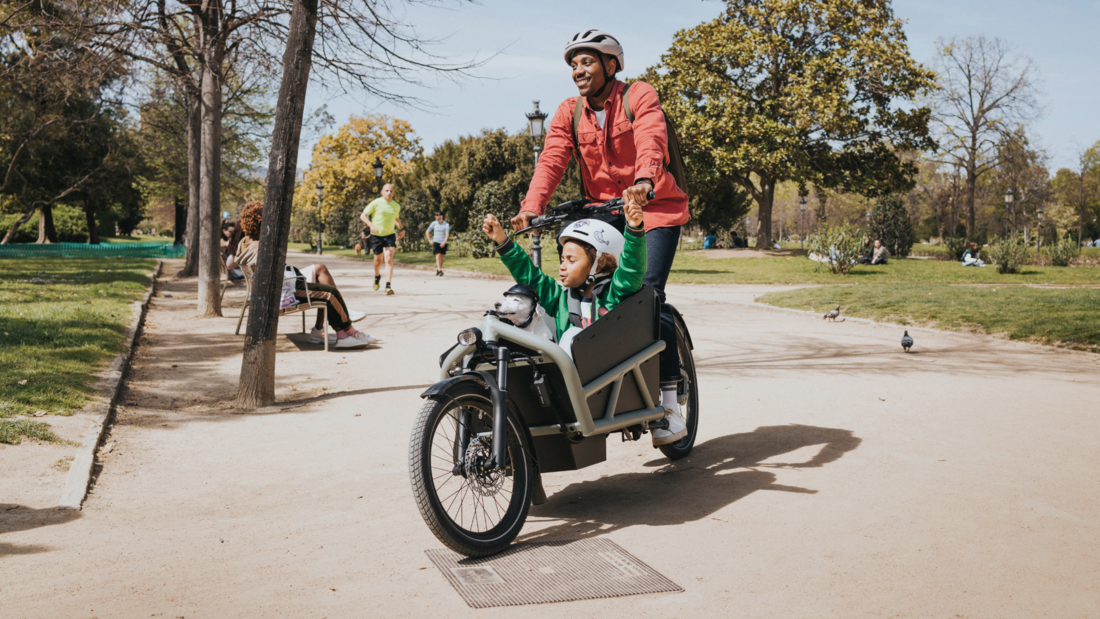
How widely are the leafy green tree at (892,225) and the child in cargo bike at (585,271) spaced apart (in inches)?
1619

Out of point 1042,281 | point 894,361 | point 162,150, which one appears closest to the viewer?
point 894,361

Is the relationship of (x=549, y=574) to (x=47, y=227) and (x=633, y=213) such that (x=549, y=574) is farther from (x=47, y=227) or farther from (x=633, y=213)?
(x=47, y=227)

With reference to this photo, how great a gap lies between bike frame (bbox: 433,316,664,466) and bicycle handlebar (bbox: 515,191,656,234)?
24.7 inches

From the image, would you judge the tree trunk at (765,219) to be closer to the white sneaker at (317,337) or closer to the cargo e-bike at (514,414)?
the white sneaker at (317,337)

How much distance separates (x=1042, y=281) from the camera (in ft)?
69.4

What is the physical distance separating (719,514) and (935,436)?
211 cm

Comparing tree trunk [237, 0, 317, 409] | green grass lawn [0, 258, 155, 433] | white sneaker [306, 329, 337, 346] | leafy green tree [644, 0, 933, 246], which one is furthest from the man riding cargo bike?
leafy green tree [644, 0, 933, 246]

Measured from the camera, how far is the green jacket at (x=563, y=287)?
12.8ft

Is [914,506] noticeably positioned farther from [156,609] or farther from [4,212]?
[4,212]

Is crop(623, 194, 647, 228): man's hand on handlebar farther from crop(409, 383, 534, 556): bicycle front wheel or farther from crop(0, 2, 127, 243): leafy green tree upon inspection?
crop(0, 2, 127, 243): leafy green tree

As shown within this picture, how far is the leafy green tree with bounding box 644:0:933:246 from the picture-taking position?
32938 mm

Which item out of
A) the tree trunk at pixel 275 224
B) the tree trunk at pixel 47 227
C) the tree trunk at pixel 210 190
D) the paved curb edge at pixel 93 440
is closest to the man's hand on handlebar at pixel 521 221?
the paved curb edge at pixel 93 440

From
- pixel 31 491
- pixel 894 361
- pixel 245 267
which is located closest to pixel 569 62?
pixel 31 491

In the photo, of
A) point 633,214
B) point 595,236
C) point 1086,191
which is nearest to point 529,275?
point 595,236
